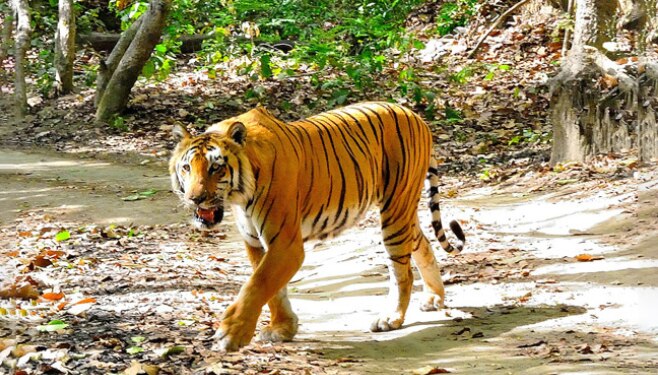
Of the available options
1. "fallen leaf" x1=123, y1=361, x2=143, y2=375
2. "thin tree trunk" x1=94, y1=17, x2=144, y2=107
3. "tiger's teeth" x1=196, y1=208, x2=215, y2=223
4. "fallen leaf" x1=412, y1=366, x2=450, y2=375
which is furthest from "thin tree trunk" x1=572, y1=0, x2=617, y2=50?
"fallen leaf" x1=123, y1=361, x2=143, y2=375

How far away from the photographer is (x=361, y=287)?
22.6 feet

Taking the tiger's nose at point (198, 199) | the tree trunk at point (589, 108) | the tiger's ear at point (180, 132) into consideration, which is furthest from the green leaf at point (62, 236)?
the tree trunk at point (589, 108)

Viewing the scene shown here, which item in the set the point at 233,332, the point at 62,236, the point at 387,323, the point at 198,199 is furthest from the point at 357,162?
the point at 62,236

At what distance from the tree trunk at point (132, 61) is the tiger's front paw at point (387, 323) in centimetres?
891

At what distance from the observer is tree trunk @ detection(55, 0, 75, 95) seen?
1467cm

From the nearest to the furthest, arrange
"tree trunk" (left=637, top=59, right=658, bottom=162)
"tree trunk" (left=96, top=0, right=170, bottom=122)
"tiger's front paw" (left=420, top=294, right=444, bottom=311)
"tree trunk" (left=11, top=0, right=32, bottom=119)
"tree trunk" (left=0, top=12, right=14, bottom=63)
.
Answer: "tiger's front paw" (left=420, top=294, right=444, bottom=311), "tree trunk" (left=637, top=59, right=658, bottom=162), "tree trunk" (left=96, top=0, right=170, bottom=122), "tree trunk" (left=11, top=0, right=32, bottom=119), "tree trunk" (left=0, top=12, right=14, bottom=63)

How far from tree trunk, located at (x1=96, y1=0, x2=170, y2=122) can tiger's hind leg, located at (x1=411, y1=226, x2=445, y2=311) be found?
332 inches

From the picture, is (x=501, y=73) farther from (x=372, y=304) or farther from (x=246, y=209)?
(x=246, y=209)

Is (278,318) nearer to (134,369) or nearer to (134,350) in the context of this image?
(134,350)

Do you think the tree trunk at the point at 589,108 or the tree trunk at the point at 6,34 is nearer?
the tree trunk at the point at 589,108

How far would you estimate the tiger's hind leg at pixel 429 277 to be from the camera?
20.1ft

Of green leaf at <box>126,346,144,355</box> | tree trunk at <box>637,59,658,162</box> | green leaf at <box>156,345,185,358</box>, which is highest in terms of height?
tree trunk at <box>637,59,658,162</box>

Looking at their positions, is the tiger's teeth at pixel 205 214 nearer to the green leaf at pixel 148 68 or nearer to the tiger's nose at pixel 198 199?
the tiger's nose at pixel 198 199

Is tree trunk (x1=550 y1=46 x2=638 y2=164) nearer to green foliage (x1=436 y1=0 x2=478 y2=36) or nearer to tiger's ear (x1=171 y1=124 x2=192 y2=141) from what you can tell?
tiger's ear (x1=171 y1=124 x2=192 y2=141)
